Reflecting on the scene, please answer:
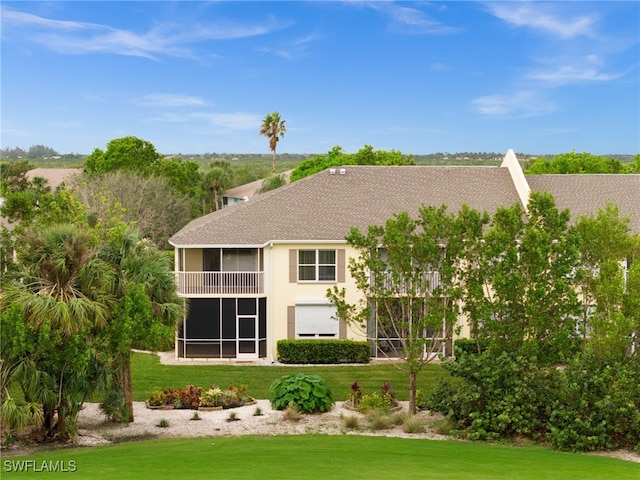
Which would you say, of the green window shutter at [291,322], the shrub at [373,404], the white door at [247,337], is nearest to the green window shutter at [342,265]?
the green window shutter at [291,322]

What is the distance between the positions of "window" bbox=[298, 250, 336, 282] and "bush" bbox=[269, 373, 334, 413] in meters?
9.27

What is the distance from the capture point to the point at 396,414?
22.4 meters

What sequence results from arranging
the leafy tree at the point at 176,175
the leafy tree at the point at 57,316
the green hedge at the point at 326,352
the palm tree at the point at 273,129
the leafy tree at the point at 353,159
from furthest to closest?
1. the palm tree at the point at 273,129
2. the leafy tree at the point at 176,175
3. the leafy tree at the point at 353,159
4. the green hedge at the point at 326,352
5. the leafy tree at the point at 57,316

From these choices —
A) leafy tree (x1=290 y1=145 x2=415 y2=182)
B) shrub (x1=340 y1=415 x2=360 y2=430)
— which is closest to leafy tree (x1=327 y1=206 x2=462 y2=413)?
shrub (x1=340 y1=415 x2=360 y2=430)

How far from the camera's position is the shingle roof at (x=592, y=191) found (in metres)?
35.2

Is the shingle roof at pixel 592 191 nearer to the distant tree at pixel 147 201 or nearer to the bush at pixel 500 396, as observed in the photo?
the bush at pixel 500 396

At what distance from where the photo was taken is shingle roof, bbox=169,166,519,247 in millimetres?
33344

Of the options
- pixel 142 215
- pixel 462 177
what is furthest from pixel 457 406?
pixel 142 215

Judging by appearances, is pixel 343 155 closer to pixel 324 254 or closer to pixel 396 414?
pixel 324 254

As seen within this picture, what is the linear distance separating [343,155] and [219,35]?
36.2 meters

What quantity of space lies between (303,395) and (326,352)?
27.8 feet

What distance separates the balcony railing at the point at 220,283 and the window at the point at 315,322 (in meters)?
2.07

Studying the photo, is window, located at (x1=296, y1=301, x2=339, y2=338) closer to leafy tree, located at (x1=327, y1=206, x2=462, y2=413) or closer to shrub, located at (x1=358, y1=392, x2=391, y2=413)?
shrub, located at (x1=358, y1=392, x2=391, y2=413)

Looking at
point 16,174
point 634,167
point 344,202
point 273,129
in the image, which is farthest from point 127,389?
point 273,129
